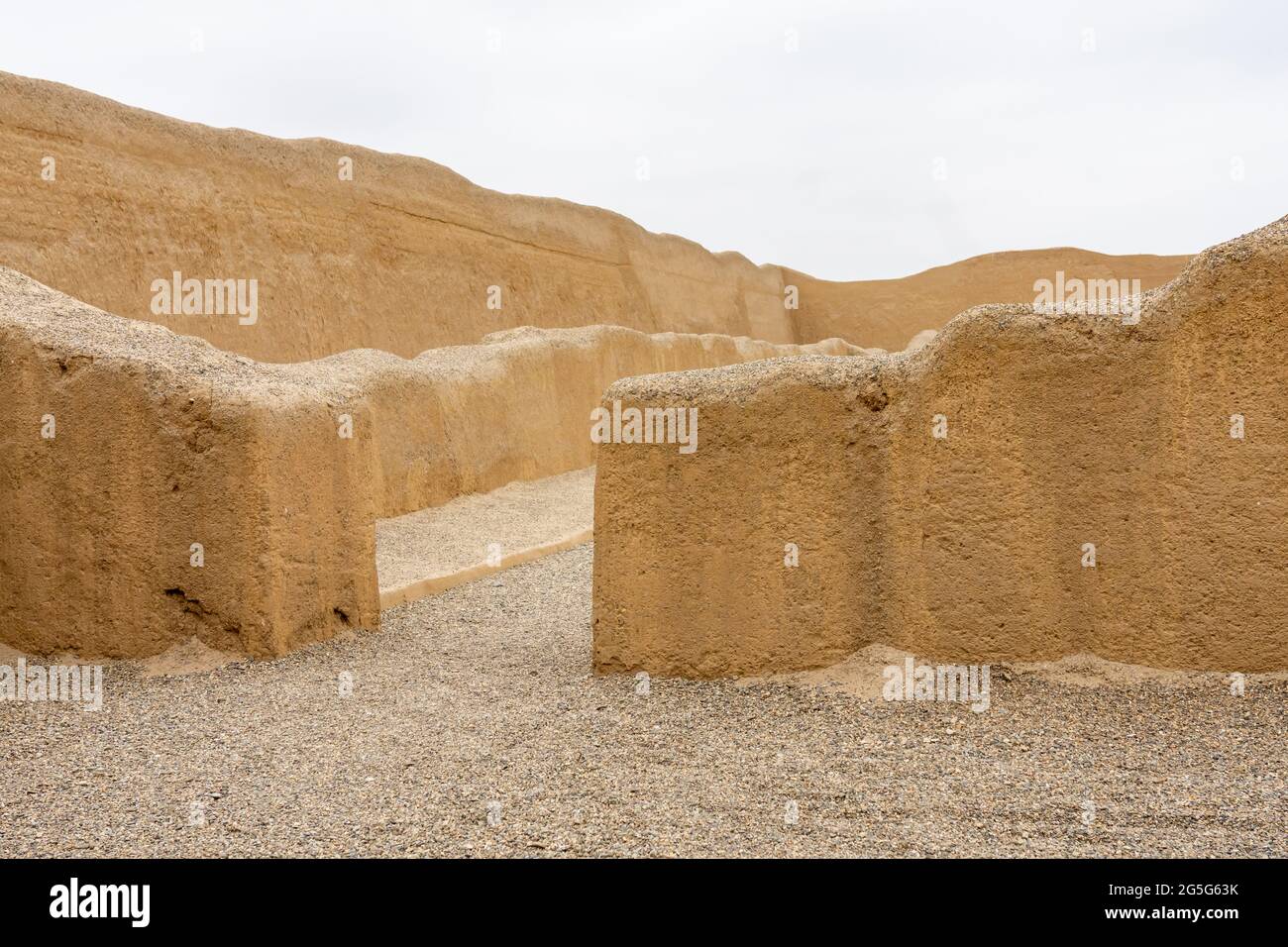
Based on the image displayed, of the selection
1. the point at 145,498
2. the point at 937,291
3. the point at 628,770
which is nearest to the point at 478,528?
the point at 145,498

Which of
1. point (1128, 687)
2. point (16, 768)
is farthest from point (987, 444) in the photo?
point (16, 768)

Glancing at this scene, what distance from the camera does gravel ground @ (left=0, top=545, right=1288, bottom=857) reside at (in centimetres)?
357

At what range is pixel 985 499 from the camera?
16.0ft

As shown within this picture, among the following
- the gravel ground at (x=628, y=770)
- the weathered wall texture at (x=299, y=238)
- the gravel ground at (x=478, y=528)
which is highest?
the weathered wall texture at (x=299, y=238)

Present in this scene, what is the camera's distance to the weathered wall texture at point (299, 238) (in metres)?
13.0

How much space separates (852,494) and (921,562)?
1.39ft

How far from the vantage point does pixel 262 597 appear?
588 cm

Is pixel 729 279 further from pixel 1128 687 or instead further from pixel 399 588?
pixel 1128 687

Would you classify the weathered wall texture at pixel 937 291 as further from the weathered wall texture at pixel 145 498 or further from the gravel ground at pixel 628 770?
the gravel ground at pixel 628 770

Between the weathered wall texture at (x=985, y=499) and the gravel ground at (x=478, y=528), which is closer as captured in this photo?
the weathered wall texture at (x=985, y=499)

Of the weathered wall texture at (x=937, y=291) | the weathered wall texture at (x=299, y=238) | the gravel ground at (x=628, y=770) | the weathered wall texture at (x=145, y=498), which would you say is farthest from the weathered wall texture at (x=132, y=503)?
the weathered wall texture at (x=937, y=291)

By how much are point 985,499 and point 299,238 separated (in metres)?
13.6

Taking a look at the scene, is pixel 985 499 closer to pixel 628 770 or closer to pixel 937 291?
pixel 628 770

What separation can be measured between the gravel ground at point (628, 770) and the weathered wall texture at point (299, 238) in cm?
934
